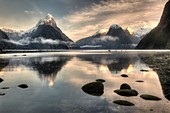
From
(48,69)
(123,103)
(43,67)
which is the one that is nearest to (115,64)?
(43,67)

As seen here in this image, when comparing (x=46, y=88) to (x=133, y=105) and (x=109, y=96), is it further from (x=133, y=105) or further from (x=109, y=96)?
(x=133, y=105)

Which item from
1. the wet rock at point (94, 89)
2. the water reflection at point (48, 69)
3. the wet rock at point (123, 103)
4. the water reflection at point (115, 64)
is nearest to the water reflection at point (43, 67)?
the water reflection at point (48, 69)

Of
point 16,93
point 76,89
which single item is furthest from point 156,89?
point 16,93

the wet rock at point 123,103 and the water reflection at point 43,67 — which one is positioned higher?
the wet rock at point 123,103

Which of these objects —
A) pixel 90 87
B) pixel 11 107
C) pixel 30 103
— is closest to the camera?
pixel 11 107

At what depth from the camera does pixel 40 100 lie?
2848 cm

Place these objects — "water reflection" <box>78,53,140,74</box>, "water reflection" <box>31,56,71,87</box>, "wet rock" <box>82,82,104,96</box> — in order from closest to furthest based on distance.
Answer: "wet rock" <box>82,82,104,96</box>, "water reflection" <box>31,56,71,87</box>, "water reflection" <box>78,53,140,74</box>

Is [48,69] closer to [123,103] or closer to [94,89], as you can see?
[94,89]

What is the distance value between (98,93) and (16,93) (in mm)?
12358

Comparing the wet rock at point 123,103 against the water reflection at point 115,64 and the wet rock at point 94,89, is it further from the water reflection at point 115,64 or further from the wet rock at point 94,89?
the water reflection at point 115,64

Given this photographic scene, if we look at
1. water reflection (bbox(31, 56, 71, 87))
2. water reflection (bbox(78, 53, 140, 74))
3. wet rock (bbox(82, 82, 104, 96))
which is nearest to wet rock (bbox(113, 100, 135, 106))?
wet rock (bbox(82, 82, 104, 96))

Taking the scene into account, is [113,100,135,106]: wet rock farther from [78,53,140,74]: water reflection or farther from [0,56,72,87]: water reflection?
[78,53,140,74]: water reflection

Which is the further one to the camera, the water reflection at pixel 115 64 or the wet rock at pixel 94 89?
the water reflection at pixel 115 64

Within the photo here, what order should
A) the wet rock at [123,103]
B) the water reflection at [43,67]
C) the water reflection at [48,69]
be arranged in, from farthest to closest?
the water reflection at [43,67]
the water reflection at [48,69]
the wet rock at [123,103]
